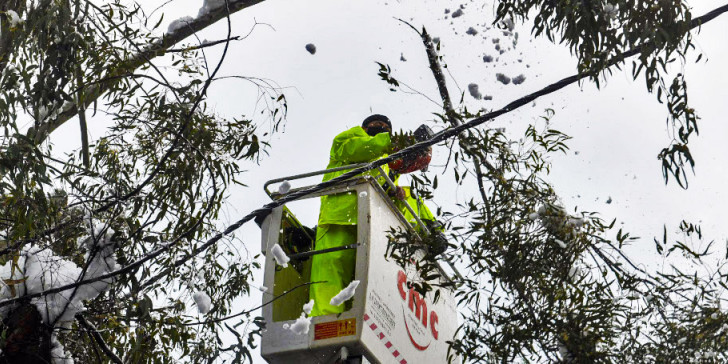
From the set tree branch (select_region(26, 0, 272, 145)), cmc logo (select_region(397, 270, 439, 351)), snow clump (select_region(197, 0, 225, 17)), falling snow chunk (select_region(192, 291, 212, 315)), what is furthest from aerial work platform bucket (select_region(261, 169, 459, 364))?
snow clump (select_region(197, 0, 225, 17))

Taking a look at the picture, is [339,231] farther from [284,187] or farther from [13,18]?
[13,18]

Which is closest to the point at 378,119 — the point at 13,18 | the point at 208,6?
the point at 208,6

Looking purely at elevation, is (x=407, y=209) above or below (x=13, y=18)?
above

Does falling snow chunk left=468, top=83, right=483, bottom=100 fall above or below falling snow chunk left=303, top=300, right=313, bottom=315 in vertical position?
above

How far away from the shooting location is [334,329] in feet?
21.2

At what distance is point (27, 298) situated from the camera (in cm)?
516

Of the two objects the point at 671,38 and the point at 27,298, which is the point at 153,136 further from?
the point at 671,38

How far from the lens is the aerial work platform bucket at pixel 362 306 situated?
6426 mm

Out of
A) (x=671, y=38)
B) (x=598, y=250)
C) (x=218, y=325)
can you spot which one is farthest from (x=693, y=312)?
→ (x=218, y=325)

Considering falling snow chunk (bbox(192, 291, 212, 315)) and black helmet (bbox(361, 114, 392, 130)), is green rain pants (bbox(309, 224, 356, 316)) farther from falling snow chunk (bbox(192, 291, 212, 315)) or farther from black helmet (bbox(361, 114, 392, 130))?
black helmet (bbox(361, 114, 392, 130))

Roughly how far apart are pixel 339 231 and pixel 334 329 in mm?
984

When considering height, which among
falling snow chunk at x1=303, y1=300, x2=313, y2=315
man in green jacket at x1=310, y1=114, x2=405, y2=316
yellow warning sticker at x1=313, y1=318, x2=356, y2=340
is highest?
man in green jacket at x1=310, y1=114, x2=405, y2=316

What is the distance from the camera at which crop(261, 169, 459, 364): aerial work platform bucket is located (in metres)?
6.43

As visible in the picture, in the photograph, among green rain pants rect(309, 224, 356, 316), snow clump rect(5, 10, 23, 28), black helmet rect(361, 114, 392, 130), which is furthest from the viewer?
black helmet rect(361, 114, 392, 130)
